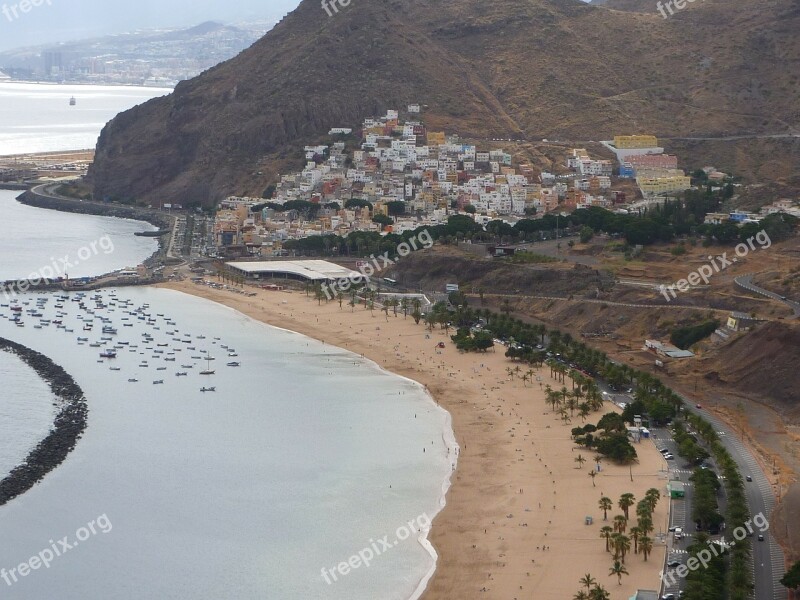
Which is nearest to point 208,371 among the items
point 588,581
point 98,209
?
point 588,581

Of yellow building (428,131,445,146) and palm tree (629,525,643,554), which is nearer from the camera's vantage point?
palm tree (629,525,643,554)

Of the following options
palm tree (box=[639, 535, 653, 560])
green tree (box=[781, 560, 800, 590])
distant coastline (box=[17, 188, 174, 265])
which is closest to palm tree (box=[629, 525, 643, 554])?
palm tree (box=[639, 535, 653, 560])

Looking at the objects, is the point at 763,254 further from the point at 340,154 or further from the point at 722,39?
the point at 722,39

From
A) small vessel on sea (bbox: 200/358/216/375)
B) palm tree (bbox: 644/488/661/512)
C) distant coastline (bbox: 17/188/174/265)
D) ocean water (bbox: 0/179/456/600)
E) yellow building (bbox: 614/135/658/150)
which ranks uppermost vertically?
yellow building (bbox: 614/135/658/150)

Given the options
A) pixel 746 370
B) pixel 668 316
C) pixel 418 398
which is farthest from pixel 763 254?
pixel 418 398

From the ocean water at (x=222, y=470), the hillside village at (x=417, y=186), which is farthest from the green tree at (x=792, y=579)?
the hillside village at (x=417, y=186)

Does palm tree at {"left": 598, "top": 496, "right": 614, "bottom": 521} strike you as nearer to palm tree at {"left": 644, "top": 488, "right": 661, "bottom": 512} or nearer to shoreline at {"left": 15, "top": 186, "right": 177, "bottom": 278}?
palm tree at {"left": 644, "top": 488, "right": 661, "bottom": 512}
